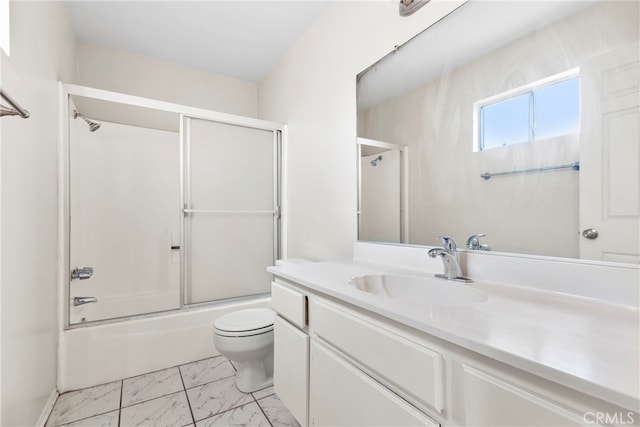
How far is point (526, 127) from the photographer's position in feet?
3.30

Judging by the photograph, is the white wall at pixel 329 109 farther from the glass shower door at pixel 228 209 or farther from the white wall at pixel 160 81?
the white wall at pixel 160 81

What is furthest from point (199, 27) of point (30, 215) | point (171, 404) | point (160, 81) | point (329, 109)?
point (171, 404)

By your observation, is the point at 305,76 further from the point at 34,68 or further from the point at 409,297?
the point at 409,297

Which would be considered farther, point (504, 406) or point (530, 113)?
point (530, 113)

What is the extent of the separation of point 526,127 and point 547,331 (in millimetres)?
725

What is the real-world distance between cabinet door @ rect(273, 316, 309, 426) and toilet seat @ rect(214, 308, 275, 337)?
1.00 feet

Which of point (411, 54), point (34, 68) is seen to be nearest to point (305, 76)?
point (411, 54)

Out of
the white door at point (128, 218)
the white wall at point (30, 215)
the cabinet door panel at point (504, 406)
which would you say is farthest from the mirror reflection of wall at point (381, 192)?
the white door at point (128, 218)

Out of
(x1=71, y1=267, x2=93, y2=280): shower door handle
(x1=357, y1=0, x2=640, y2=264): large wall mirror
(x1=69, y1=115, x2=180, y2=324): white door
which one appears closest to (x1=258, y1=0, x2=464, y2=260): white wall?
(x1=357, y1=0, x2=640, y2=264): large wall mirror

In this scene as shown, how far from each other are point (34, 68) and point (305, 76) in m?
1.58

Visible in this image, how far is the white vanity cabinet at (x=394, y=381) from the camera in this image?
1.58ft

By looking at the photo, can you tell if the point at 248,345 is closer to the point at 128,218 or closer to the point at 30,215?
the point at 30,215

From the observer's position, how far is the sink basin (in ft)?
3.31

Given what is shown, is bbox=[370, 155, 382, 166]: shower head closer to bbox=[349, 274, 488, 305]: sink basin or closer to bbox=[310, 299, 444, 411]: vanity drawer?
bbox=[349, 274, 488, 305]: sink basin
